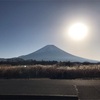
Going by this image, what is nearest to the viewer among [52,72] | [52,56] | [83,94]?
[83,94]

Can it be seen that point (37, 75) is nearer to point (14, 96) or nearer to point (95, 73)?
point (95, 73)

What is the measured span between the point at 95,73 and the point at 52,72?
341 centimetres

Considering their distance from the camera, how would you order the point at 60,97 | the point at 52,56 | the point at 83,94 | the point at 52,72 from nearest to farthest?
the point at 60,97, the point at 83,94, the point at 52,72, the point at 52,56

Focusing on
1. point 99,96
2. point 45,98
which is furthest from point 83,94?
point 45,98

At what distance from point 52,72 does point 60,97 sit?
449 inches

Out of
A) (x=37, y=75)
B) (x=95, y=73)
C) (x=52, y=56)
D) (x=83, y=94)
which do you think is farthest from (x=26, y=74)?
(x=52, y=56)

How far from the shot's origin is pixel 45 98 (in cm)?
1019

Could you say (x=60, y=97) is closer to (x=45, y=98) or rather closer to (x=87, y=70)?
(x=45, y=98)

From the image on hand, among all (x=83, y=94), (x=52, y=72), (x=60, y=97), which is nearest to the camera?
(x=60, y=97)

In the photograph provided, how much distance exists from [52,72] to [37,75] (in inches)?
47.6

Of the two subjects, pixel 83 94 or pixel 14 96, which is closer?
pixel 14 96

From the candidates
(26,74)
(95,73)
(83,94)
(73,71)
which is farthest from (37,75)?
(83,94)

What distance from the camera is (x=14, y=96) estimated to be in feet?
33.9

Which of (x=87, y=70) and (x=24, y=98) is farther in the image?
(x=87, y=70)
